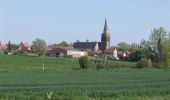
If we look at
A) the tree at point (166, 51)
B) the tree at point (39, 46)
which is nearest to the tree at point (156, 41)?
the tree at point (166, 51)

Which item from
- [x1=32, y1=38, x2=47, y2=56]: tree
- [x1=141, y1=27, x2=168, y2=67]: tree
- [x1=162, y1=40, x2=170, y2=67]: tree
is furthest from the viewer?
[x1=32, y1=38, x2=47, y2=56]: tree

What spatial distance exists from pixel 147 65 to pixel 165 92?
5199 cm

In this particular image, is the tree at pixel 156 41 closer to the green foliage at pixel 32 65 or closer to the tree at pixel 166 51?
the tree at pixel 166 51

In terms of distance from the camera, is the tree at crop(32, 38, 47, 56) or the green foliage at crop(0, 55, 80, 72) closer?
the green foliage at crop(0, 55, 80, 72)

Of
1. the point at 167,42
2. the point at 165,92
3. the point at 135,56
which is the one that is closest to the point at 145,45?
the point at 167,42

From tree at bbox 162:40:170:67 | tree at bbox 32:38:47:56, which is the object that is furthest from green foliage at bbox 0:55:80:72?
tree at bbox 32:38:47:56

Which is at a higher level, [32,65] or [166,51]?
[166,51]

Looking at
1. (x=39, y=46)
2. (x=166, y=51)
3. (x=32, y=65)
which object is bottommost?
(x=32, y=65)

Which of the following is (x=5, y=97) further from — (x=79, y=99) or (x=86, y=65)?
(x=86, y=65)

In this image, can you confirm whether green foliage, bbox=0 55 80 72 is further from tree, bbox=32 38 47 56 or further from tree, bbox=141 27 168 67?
tree, bbox=32 38 47 56

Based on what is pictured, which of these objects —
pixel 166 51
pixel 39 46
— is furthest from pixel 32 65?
pixel 39 46

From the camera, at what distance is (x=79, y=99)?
57.2 ft

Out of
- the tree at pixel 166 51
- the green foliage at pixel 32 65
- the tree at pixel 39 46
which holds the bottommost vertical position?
the green foliage at pixel 32 65

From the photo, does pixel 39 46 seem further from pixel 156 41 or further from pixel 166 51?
pixel 166 51
